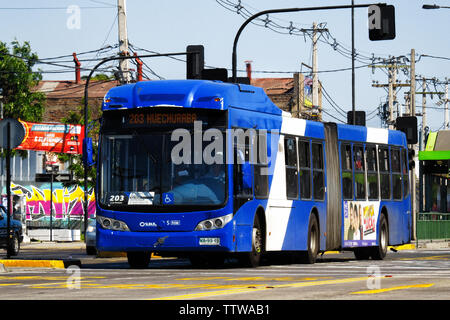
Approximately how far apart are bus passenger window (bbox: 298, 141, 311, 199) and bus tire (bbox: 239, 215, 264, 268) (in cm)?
235

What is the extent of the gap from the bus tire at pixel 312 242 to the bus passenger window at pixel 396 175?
5.01 metres

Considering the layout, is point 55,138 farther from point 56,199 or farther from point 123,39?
point 56,199

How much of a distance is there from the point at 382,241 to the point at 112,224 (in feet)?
33.1

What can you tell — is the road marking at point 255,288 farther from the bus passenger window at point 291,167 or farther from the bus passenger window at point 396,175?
the bus passenger window at point 396,175

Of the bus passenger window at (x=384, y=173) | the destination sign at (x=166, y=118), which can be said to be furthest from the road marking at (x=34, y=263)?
the bus passenger window at (x=384, y=173)

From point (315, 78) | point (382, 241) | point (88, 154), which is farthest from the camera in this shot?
point (315, 78)

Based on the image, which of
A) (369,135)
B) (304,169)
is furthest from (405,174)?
(304,169)

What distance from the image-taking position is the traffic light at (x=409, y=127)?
32.8 metres

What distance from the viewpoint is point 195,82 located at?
2166 cm

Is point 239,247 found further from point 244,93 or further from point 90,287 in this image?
point 90,287

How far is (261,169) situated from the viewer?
22.5 meters

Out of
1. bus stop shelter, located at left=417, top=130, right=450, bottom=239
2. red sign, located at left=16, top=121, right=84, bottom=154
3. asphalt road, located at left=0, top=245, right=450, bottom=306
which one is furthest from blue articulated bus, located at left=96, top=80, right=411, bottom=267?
red sign, located at left=16, top=121, right=84, bottom=154

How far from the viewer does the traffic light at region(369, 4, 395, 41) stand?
3152 centimetres
